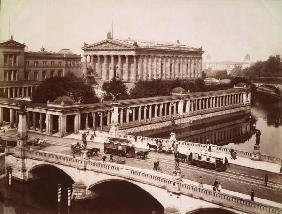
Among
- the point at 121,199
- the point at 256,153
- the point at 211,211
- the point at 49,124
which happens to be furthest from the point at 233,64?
the point at 211,211

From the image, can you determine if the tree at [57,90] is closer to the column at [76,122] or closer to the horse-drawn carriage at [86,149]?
the column at [76,122]

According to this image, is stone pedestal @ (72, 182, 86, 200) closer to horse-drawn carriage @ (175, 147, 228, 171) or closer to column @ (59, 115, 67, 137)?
horse-drawn carriage @ (175, 147, 228, 171)

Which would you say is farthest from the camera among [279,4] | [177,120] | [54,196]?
[177,120]

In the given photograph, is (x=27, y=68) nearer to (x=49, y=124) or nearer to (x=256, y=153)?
(x=49, y=124)

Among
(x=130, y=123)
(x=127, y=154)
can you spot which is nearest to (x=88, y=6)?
(x=127, y=154)

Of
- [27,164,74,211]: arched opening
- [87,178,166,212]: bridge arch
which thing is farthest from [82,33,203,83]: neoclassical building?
[87,178,166,212]: bridge arch

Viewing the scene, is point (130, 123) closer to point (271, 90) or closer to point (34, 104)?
point (34, 104)
